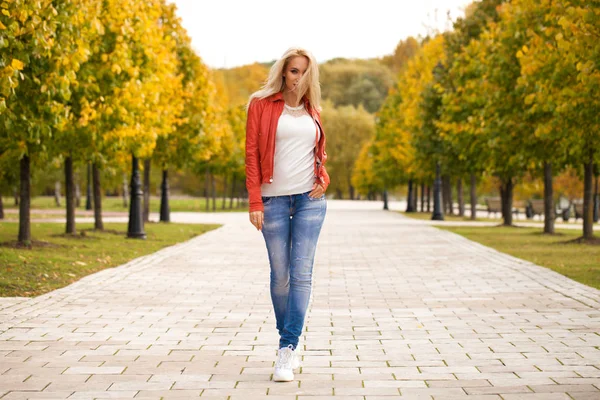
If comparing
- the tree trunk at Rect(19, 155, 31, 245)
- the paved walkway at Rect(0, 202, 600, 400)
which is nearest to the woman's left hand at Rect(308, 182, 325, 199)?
the paved walkway at Rect(0, 202, 600, 400)

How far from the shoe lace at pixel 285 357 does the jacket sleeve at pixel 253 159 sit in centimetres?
91

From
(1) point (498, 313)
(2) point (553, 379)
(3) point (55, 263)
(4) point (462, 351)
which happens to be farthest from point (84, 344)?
(3) point (55, 263)

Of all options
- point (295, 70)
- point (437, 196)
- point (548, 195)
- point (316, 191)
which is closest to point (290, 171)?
point (316, 191)

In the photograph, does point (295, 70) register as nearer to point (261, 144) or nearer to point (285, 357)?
point (261, 144)

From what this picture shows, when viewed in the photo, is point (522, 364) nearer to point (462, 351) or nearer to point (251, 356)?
point (462, 351)

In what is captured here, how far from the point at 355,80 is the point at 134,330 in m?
118

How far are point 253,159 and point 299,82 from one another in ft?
1.88

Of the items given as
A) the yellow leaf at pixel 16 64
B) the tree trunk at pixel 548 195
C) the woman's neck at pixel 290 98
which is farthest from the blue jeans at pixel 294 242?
the tree trunk at pixel 548 195

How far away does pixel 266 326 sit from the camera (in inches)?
305

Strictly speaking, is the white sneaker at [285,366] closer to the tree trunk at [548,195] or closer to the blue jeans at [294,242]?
the blue jeans at [294,242]

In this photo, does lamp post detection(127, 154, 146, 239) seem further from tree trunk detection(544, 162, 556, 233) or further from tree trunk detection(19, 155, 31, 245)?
tree trunk detection(544, 162, 556, 233)

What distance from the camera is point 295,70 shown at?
18.4 ft

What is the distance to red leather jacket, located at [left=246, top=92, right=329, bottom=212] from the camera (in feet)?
18.1

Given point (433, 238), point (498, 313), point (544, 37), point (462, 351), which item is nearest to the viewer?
point (462, 351)
